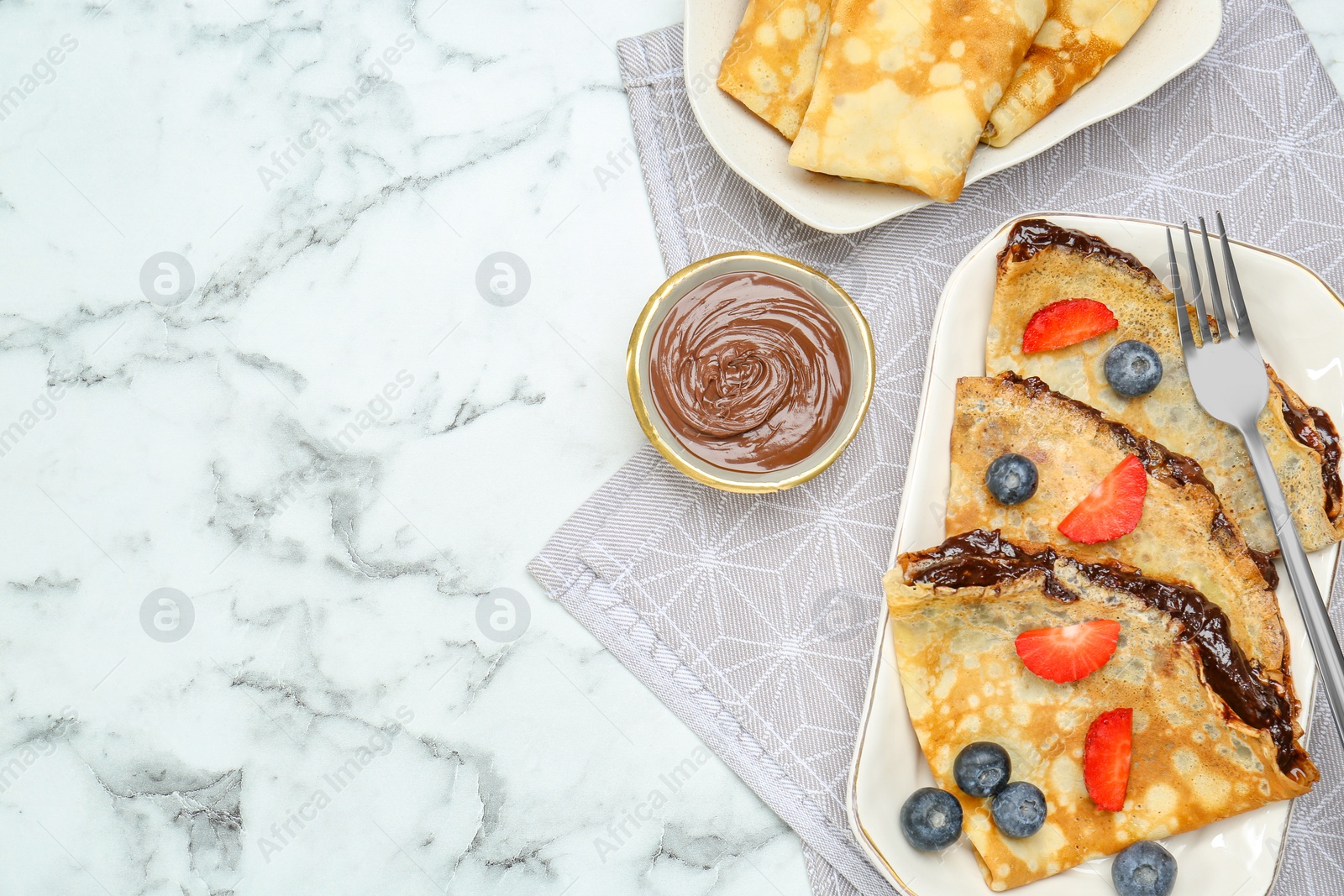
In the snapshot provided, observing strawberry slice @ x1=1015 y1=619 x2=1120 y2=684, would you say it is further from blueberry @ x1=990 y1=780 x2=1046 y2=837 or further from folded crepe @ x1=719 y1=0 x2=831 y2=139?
folded crepe @ x1=719 y1=0 x2=831 y2=139

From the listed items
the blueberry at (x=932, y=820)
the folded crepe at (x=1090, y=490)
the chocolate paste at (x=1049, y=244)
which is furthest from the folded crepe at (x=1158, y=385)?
the blueberry at (x=932, y=820)

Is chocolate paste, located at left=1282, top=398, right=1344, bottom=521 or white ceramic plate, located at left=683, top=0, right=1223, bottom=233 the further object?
white ceramic plate, located at left=683, top=0, right=1223, bottom=233

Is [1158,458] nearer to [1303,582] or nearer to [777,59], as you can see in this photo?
[1303,582]

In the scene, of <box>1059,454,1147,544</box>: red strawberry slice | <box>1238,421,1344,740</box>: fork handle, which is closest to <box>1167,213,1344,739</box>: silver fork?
<box>1238,421,1344,740</box>: fork handle

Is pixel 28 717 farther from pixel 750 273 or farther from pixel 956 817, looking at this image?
pixel 956 817

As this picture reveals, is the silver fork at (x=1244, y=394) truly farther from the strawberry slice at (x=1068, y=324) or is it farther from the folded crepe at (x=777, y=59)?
the folded crepe at (x=777, y=59)

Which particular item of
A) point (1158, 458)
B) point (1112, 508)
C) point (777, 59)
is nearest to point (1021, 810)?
point (1112, 508)
